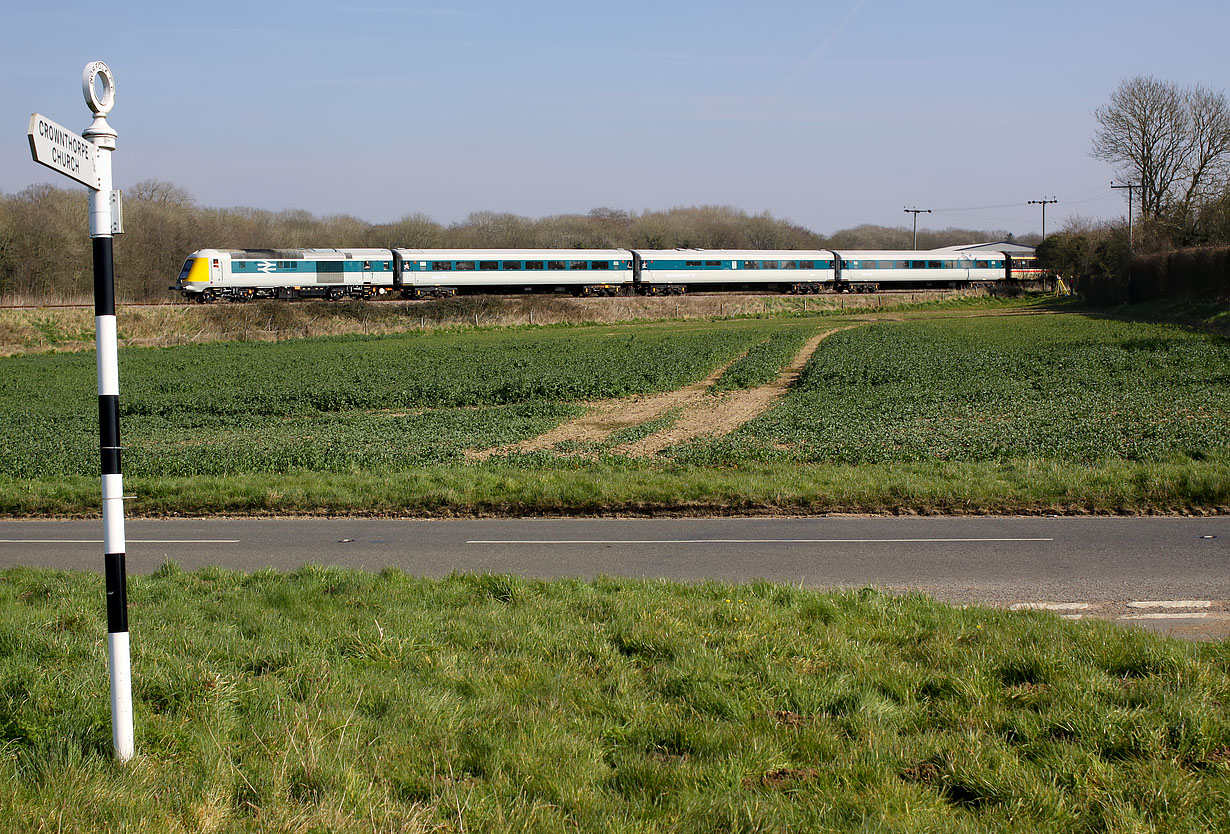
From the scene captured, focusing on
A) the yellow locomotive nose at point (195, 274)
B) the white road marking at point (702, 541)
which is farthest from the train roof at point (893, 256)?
the white road marking at point (702, 541)

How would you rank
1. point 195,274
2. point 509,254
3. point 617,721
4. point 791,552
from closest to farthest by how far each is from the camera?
point 617,721 → point 791,552 → point 195,274 → point 509,254

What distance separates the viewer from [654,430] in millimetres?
22719

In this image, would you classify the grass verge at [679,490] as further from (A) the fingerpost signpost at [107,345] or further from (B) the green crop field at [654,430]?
(A) the fingerpost signpost at [107,345]

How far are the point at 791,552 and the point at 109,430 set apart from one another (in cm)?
830

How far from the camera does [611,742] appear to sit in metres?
4.86

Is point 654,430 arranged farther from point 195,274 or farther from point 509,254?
point 509,254

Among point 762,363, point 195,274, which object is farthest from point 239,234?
point 762,363

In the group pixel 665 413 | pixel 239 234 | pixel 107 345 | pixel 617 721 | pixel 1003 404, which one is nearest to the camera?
pixel 107 345

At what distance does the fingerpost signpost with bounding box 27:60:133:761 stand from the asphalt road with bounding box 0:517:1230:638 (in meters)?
5.82

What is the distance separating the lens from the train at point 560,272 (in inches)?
2441

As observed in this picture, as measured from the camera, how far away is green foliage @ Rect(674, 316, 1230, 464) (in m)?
17.3

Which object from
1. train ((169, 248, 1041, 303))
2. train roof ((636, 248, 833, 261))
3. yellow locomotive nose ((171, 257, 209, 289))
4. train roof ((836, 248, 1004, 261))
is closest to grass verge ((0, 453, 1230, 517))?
yellow locomotive nose ((171, 257, 209, 289))

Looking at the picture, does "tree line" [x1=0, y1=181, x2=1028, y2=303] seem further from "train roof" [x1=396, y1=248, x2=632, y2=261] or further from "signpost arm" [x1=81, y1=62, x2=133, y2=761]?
"signpost arm" [x1=81, y1=62, x2=133, y2=761]

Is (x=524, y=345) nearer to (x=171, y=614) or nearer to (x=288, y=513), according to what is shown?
(x=288, y=513)
